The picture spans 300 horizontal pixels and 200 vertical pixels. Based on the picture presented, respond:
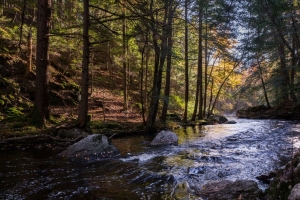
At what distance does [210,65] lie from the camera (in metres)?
26.0

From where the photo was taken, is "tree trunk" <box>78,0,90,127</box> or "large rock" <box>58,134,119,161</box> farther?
"tree trunk" <box>78,0,90,127</box>

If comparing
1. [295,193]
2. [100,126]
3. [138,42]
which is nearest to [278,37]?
[138,42]

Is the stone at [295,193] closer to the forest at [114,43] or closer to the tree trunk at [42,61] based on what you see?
the forest at [114,43]

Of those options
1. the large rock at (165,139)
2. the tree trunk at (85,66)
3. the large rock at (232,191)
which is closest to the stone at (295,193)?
the large rock at (232,191)

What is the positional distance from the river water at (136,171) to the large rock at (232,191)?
0.33 metres

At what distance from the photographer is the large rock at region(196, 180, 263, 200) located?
4.07 metres

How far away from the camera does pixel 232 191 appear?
4230 mm

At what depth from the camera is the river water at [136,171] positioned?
4449 mm

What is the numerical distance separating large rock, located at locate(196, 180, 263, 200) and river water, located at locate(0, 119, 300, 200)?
0.33 m

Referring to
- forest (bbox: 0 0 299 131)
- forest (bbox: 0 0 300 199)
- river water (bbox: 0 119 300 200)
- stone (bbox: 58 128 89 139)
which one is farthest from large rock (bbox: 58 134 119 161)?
forest (bbox: 0 0 299 131)

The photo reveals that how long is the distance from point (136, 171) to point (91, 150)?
201cm

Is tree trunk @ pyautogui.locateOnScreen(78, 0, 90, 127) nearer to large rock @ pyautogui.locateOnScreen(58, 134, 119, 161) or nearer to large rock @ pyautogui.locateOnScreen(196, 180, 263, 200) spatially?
large rock @ pyautogui.locateOnScreen(58, 134, 119, 161)

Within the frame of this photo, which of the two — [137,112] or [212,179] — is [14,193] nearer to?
[212,179]

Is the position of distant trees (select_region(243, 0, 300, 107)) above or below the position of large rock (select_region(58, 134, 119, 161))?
above
